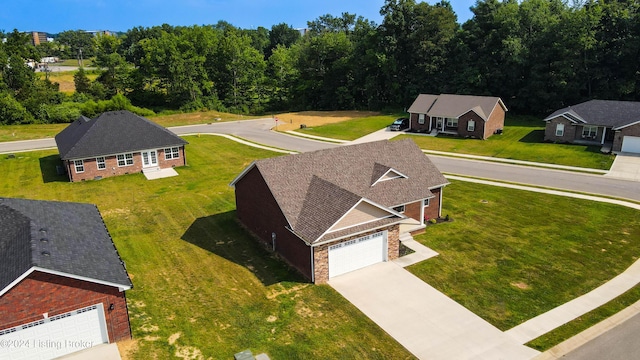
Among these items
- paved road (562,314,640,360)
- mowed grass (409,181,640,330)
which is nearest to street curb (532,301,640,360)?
paved road (562,314,640,360)

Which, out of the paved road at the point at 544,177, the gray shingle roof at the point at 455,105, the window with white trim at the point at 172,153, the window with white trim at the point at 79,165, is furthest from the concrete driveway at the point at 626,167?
the window with white trim at the point at 79,165

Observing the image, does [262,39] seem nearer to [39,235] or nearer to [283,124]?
[283,124]

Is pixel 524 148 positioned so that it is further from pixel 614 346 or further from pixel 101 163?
pixel 101 163

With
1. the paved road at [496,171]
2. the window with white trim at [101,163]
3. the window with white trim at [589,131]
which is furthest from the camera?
the window with white trim at [589,131]

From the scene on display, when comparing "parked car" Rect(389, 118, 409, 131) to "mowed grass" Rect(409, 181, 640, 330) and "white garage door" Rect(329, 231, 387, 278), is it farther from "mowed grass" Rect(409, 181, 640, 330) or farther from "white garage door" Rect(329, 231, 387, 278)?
"white garage door" Rect(329, 231, 387, 278)

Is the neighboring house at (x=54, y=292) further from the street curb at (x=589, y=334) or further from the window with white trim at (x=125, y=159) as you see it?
the window with white trim at (x=125, y=159)

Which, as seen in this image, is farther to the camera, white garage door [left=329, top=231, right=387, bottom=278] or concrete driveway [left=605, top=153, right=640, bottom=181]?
concrete driveway [left=605, top=153, right=640, bottom=181]

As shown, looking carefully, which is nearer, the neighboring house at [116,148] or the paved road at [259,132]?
the neighboring house at [116,148]

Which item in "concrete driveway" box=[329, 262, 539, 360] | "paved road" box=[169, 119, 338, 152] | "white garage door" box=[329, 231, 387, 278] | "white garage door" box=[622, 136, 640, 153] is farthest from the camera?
"paved road" box=[169, 119, 338, 152]
